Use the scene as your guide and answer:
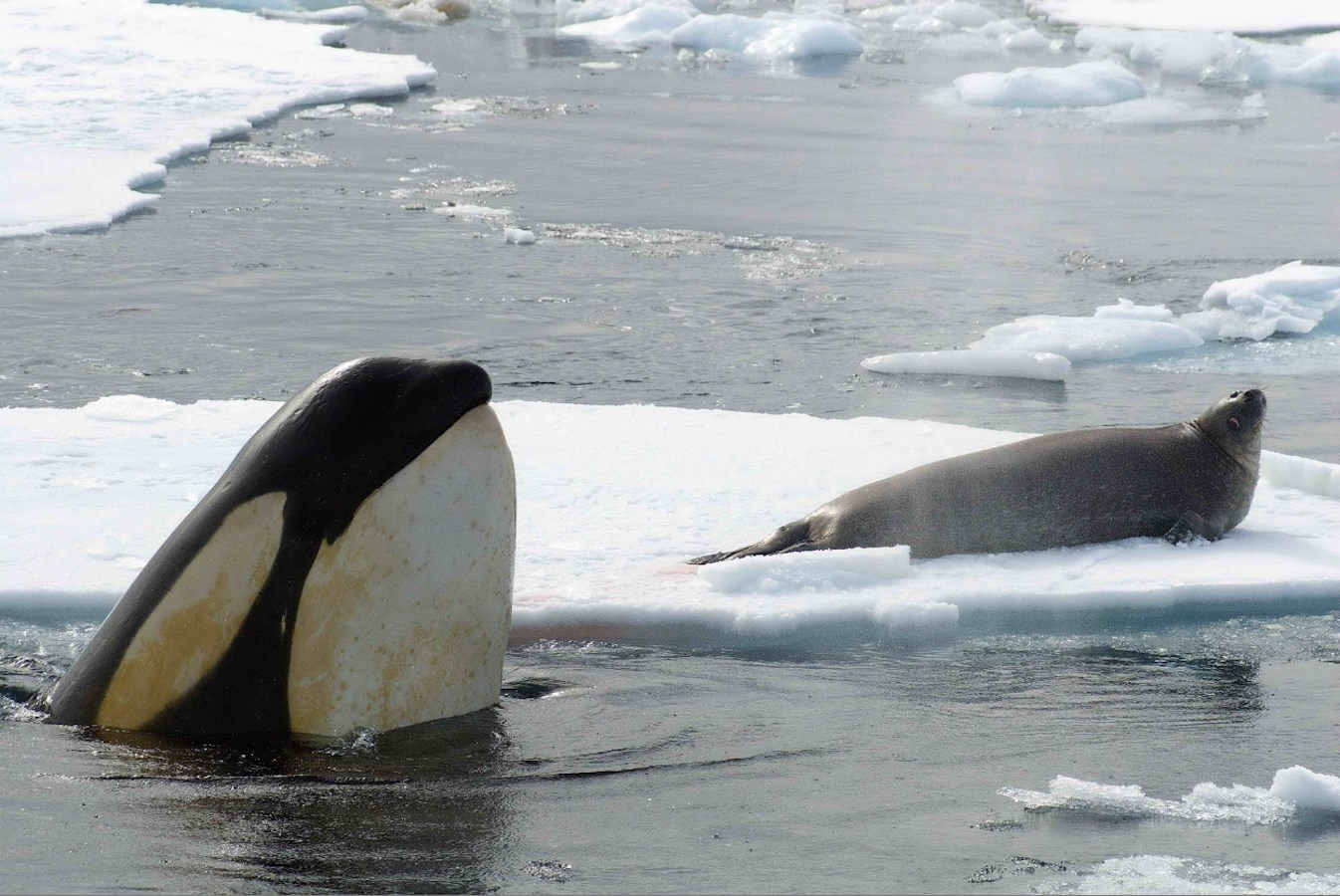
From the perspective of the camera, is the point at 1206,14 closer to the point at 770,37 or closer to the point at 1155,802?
the point at 770,37

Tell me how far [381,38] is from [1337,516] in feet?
83.9

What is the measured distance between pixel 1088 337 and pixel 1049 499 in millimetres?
4124

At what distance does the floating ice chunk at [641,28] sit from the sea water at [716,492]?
35.6 feet

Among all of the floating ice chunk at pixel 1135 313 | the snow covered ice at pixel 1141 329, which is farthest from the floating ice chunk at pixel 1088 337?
the floating ice chunk at pixel 1135 313

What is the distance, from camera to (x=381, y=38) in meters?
30.3

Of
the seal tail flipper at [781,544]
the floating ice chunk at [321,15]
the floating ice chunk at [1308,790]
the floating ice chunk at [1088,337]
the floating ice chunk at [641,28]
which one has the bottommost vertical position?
the seal tail flipper at [781,544]

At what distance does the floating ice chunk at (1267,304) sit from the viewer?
11367 mm

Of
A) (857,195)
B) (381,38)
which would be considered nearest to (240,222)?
(857,195)

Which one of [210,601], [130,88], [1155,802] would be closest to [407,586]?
[210,601]

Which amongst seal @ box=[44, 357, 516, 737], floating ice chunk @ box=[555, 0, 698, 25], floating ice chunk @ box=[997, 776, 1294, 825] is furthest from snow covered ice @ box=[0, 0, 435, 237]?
floating ice chunk @ box=[997, 776, 1294, 825]

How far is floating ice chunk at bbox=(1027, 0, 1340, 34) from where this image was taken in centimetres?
3331

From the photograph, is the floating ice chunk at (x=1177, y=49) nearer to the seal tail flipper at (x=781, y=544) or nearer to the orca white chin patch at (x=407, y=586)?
the seal tail flipper at (x=781, y=544)

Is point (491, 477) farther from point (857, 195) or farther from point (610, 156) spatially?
point (610, 156)

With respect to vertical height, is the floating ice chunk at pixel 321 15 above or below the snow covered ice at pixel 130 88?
above
